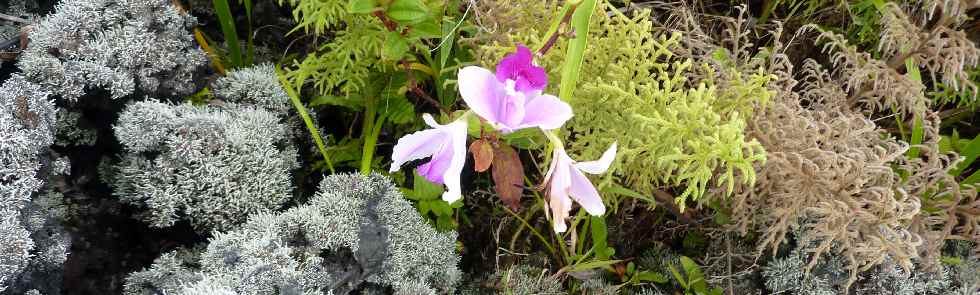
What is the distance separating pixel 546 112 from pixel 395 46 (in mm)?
378

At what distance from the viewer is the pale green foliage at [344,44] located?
1.23 m

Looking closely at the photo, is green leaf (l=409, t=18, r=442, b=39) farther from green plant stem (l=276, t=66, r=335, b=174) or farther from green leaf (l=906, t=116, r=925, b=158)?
green leaf (l=906, t=116, r=925, b=158)

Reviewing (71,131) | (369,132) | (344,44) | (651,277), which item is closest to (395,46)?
(344,44)

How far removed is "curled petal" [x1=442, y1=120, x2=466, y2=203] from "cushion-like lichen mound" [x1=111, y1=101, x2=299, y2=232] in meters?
0.49

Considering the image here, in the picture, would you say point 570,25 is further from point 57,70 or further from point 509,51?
point 57,70

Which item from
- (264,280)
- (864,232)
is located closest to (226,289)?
(264,280)

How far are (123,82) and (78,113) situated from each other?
10 centimetres

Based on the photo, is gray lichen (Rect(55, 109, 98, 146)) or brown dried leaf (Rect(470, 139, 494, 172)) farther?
gray lichen (Rect(55, 109, 98, 146))

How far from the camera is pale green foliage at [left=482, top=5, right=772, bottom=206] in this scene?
3.33 ft

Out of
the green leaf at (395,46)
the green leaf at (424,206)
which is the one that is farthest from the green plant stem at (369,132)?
the green leaf at (395,46)

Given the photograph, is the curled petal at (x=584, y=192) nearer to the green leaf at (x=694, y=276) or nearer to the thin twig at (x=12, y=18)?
the green leaf at (x=694, y=276)

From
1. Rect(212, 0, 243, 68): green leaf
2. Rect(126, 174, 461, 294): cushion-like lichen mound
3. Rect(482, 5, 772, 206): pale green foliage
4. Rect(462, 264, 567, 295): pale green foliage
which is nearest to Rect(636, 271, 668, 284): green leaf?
Rect(462, 264, 567, 295): pale green foliage

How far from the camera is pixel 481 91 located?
85 centimetres

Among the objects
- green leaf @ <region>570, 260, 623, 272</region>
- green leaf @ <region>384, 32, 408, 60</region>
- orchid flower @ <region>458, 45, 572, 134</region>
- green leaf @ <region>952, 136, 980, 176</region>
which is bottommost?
green leaf @ <region>570, 260, 623, 272</region>
